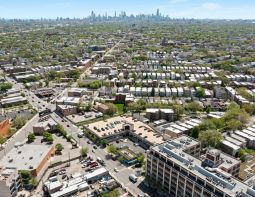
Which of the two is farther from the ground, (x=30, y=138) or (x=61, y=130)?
(x=61, y=130)

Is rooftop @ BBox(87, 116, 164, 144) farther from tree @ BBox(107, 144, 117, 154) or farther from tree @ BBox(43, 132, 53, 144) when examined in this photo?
tree @ BBox(43, 132, 53, 144)

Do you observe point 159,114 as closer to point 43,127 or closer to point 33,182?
point 43,127

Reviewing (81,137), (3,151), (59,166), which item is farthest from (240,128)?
(3,151)

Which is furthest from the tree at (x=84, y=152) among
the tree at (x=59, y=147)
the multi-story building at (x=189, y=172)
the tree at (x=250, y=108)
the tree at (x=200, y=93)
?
the tree at (x=200, y=93)

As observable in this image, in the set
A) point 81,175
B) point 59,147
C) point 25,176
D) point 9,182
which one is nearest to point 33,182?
point 25,176

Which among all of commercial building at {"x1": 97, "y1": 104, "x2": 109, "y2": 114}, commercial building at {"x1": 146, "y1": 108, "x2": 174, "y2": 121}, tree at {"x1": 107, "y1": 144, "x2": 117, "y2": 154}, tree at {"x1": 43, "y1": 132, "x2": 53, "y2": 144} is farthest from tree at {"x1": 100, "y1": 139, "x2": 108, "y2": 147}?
commercial building at {"x1": 146, "y1": 108, "x2": 174, "y2": 121}

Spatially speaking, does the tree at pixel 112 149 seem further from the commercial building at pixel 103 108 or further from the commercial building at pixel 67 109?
the commercial building at pixel 67 109

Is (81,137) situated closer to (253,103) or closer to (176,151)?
(176,151)

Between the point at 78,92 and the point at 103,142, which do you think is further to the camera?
the point at 78,92
